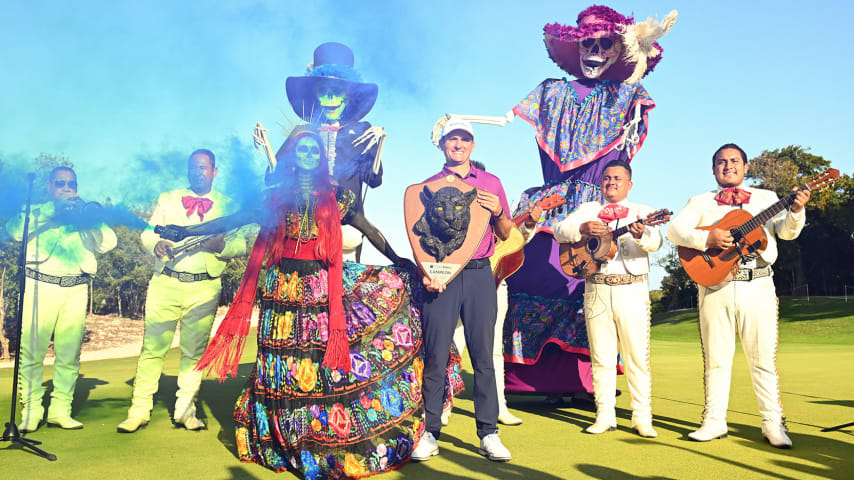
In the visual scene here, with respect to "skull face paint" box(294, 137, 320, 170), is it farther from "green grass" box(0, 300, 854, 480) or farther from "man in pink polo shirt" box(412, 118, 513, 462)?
"green grass" box(0, 300, 854, 480)

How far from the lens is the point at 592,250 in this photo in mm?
4934

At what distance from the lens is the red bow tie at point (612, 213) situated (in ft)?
16.0

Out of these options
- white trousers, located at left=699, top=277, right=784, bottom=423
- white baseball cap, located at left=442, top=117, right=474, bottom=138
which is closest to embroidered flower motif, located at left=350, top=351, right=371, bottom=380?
white baseball cap, located at left=442, top=117, right=474, bottom=138


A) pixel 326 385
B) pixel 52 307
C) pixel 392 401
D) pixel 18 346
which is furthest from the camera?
pixel 52 307

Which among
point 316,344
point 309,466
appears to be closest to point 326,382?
point 316,344

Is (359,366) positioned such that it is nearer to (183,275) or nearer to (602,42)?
(183,275)

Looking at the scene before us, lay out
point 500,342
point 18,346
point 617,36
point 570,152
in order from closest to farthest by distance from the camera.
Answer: point 18,346
point 500,342
point 570,152
point 617,36

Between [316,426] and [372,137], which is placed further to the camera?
[372,137]

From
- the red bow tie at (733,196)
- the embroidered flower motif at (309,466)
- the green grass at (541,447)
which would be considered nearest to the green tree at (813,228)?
the green grass at (541,447)

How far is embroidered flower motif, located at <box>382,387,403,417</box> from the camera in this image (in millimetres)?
3824

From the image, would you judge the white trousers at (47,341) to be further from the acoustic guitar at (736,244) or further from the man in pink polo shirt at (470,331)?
the acoustic guitar at (736,244)

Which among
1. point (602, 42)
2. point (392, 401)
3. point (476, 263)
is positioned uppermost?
point (602, 42)

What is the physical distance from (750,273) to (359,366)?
2924mm

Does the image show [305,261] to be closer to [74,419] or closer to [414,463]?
[414,463]
